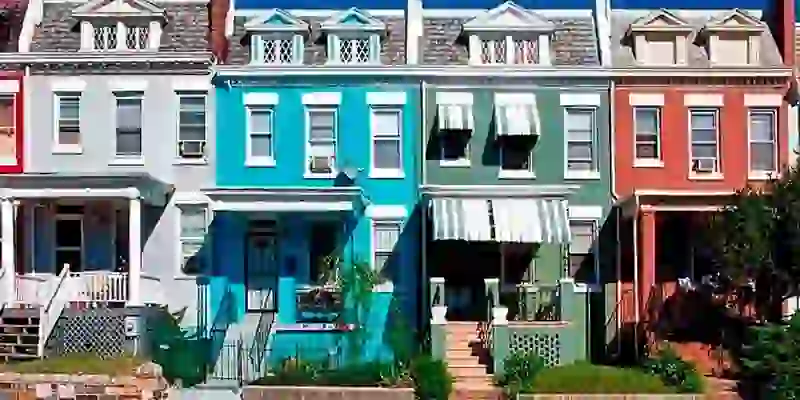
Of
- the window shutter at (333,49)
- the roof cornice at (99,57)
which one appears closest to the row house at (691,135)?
the window shutter at (333,49)

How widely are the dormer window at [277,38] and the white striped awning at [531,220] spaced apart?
702 cm

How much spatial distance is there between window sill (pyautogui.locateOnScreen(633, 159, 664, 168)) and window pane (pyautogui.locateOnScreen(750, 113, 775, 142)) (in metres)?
2.60

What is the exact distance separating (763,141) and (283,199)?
13020mm

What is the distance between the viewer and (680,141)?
32.2 metres

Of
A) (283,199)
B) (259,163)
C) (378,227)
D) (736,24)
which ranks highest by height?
(736,24)

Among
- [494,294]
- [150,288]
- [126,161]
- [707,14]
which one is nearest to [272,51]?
[126,161]

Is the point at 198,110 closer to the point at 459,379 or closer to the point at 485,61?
the point at 485,61

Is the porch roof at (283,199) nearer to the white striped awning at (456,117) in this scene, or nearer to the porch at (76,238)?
the porch at (76,238)

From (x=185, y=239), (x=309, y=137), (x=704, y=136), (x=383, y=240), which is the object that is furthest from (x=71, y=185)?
(x=704, y=136)

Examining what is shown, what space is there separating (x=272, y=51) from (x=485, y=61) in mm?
5814

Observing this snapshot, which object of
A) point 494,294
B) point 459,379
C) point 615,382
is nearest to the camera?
point 615,382

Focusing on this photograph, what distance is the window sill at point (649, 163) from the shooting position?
32219mm

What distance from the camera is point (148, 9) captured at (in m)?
32.8

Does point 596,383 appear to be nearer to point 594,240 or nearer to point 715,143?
point 594,240
